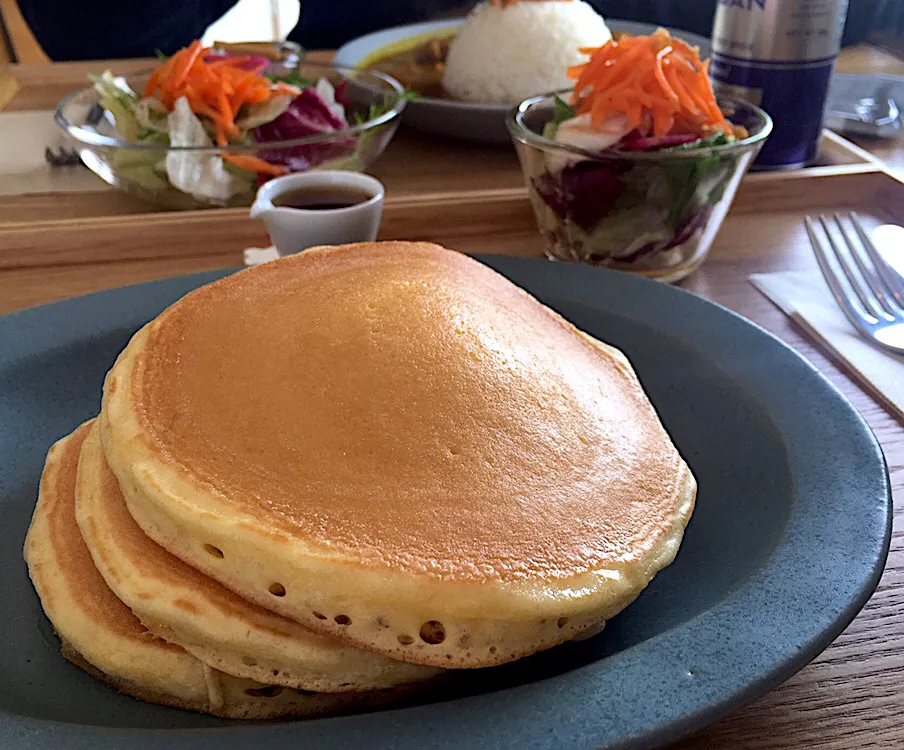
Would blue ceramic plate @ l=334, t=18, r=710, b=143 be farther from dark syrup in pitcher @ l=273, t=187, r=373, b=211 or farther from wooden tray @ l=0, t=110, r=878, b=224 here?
dark syrup in pitcher @ l=273, t=187, r=373, b=211

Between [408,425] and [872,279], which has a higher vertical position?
[408,425]

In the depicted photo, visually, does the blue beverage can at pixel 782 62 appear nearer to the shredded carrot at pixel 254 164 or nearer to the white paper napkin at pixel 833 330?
the white paper napkin at pixel 833 330

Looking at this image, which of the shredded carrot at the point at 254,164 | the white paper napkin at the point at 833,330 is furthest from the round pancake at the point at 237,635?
the shredded carrot at the point at 254,164

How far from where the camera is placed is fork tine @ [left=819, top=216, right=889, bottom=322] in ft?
3.79

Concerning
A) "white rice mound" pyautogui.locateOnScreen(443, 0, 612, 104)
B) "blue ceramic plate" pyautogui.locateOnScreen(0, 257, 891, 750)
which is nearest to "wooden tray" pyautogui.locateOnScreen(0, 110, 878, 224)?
"white rice mound" pyautogui.locateOnScreen(443, 0, 612, 104)

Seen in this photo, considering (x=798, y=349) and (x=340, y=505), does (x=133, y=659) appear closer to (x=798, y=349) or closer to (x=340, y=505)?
(x=340, y=505)

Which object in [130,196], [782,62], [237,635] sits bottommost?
[130,196]

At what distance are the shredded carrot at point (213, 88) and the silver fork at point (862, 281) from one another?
43.7 inches

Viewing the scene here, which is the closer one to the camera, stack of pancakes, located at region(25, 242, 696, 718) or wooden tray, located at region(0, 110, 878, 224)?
stack of pancakes, located at region(25, 242, 696, 718)

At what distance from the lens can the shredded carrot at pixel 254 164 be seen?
154cm

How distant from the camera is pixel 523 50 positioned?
1875 millimetres

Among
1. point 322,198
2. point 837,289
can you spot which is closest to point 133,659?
point 322,198

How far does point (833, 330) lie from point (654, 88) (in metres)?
0.45

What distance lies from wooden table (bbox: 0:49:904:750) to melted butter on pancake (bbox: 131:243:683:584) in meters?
0.17
